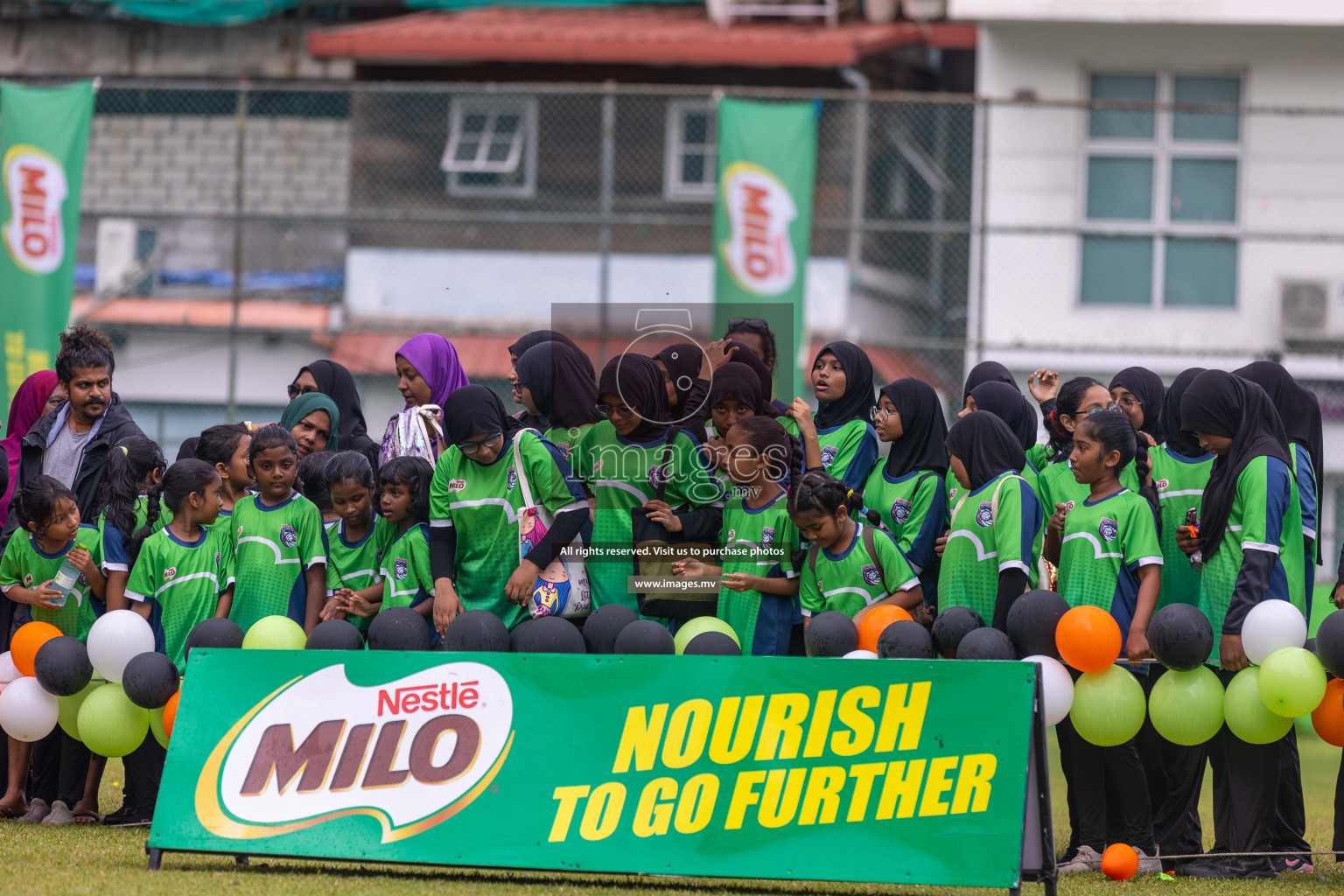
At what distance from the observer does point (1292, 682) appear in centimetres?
550

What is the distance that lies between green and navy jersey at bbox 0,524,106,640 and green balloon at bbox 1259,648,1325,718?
470cm

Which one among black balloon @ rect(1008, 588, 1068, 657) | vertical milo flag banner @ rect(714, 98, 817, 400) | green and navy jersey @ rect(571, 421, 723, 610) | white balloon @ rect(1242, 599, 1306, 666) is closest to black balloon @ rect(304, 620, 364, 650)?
green and navy jersey @ rect(571, 421, 723, 610)

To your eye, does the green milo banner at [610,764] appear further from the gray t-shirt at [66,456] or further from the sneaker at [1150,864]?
the gray t-shirt at [66,456]

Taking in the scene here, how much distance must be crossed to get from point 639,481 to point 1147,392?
240 cm

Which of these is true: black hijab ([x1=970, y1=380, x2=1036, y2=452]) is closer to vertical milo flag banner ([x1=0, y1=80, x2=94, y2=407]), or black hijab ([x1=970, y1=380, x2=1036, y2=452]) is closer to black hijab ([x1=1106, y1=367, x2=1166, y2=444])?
black hijab ([x1=1106, y1=367, x2=1166, y2=444])

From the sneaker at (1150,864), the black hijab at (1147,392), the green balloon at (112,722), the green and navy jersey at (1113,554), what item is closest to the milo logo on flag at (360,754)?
the green balloon at (112,722)

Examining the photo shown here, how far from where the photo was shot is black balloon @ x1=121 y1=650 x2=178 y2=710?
589cm

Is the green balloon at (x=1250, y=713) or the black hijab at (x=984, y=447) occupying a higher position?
the black hijab at (x=984, y=447)

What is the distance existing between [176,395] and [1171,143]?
9.57 metres

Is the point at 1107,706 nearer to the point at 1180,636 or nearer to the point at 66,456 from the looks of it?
the point at 1180,636

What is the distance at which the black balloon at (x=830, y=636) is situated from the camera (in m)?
5.60

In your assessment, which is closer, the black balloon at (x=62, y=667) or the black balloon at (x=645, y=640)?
the black balloon at (x=645, y=640)

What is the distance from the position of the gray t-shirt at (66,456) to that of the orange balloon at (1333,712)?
208 inches

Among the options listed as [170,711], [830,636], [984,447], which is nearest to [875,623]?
[830,636]
